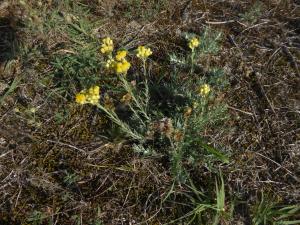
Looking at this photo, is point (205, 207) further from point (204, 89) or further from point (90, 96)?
point (90, 96)

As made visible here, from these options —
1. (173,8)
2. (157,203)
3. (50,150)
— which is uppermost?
(173,8)

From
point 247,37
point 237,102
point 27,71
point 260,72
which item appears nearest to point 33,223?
point 27,71

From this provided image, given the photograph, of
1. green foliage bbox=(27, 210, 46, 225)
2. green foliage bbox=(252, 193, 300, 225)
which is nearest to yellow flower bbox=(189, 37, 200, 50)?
green foliage bbox=(252, 193, 300, 225)

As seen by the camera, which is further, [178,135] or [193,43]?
[193,43]

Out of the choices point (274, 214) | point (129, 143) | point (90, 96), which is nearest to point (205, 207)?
point (274, 214)

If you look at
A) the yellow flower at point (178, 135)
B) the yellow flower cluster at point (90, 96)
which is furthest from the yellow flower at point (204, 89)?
the yellow flower cluster at point (90, 96)

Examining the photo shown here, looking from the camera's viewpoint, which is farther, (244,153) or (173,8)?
(173,8)

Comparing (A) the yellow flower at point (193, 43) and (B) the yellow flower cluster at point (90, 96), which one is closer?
(B) the yellow flower cluster at point (90, 96)

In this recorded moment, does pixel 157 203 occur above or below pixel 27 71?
below

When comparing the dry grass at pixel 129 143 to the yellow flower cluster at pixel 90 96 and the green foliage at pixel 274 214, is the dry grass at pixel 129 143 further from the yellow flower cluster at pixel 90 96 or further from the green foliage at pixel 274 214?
the yellow flower cluster at pixel 90 96

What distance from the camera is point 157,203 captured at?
2197 millimetres

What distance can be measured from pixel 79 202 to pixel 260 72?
143 centimetres

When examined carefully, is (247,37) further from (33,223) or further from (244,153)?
(33,223)

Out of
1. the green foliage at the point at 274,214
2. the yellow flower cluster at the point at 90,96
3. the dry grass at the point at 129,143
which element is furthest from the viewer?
the dry grass at the point at 129,143
